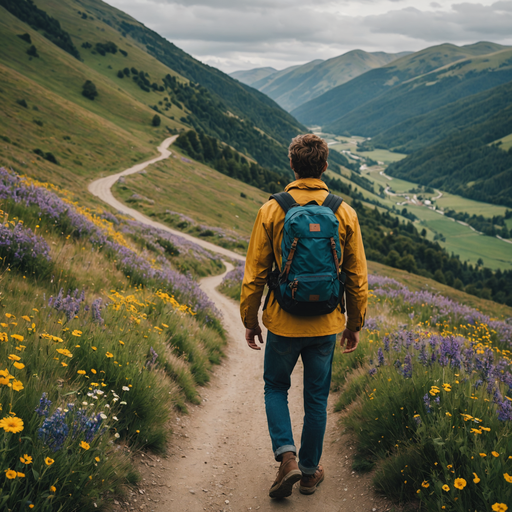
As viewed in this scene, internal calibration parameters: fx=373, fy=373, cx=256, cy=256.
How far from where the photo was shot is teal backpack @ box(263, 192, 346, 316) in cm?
341

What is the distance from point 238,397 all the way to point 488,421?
4445mm

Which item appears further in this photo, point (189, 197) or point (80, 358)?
point (189, 197)

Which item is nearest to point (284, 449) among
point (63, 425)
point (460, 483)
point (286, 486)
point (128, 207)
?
point (286, 486)

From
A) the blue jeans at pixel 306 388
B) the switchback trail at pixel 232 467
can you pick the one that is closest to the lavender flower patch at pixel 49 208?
the switchback trail at pixel 232 467

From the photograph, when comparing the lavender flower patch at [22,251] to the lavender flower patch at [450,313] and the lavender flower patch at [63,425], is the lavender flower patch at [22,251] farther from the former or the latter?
the lavender flower patch at [450,313]

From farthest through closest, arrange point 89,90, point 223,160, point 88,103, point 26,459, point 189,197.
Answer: point 223,160
point 89,90
point 88,103
point 189,197
point 26,459

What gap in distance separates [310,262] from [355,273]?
0.66 meters

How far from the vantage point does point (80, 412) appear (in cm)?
287

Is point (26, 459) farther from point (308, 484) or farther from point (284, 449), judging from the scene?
point (308, 484)

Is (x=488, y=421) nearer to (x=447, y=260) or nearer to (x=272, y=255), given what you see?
(x=272, y=255)

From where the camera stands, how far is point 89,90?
314ft

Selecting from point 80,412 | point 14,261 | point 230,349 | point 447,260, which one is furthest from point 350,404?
point 447,260

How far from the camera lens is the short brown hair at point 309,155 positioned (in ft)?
12.4

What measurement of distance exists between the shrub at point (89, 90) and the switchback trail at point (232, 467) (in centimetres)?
10669
